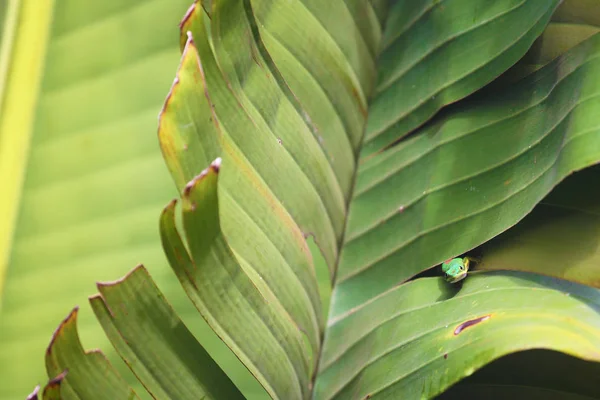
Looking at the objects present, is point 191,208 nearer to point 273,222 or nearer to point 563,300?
point 273,222

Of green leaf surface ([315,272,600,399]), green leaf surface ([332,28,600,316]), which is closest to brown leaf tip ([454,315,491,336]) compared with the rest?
green leaf surface ([315,272,600,399])

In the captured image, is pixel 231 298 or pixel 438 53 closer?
pixel 231 298

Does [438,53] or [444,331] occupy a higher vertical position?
[438,53]

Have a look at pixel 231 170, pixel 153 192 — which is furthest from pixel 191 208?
pixel 153 192

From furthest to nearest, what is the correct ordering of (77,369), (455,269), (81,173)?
(81,173) → (455,269) → (77,369)

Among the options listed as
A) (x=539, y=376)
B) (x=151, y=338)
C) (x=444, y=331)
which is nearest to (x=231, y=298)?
(x=151, y=338)

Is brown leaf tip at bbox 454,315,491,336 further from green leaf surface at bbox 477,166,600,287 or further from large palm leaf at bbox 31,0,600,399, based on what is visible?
green leaf surface at bbox 477,166,600,287

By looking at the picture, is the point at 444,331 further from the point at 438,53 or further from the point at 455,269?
the point at 438,53

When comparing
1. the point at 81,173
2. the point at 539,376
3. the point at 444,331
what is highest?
the point at 81,173
